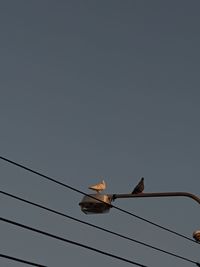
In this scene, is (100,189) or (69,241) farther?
(100,189)

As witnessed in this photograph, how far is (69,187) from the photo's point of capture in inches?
437

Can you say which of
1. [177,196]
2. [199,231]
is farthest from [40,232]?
[199,231]

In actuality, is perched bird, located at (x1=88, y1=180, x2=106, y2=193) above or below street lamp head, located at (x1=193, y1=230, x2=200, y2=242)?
above

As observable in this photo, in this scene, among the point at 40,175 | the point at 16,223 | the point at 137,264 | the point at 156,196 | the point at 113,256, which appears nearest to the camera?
the point at 16,223

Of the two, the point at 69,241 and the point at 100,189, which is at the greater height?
the point at 100,189

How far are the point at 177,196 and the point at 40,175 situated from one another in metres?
3.56

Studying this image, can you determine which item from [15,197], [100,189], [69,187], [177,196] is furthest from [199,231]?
[15,197]

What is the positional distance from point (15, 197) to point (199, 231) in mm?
5138

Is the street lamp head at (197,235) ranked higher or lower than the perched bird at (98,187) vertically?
lower

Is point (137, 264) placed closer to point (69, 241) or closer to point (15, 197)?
point (69, 241)

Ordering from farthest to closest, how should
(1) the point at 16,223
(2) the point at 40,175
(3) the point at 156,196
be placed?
(3) the point at 156,196 → (2) the point at 40,175 → (1) the point at 16,223

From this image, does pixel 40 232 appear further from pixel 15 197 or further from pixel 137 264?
pixel 137 264

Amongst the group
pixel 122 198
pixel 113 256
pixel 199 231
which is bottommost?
pixel 113 256

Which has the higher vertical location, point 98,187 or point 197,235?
point 98,187
